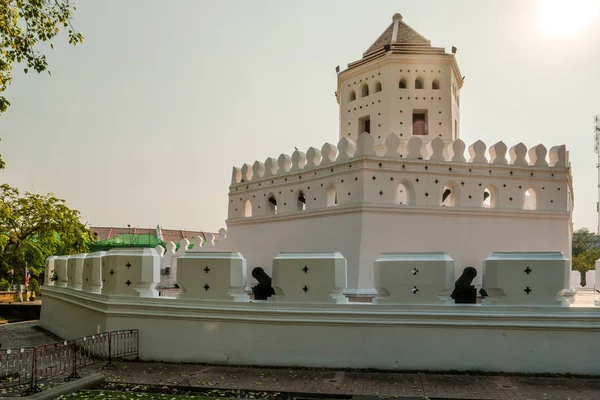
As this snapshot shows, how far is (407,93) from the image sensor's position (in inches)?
732

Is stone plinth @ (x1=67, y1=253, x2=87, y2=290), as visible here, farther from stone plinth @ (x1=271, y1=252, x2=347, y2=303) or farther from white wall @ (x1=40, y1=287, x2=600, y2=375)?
stone plinth @ (x1=271, y1=252, x2=347, y2=303)

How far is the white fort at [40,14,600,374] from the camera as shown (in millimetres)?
8125

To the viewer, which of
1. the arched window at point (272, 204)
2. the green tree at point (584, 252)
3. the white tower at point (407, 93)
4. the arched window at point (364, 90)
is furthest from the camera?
the green tree at point (584, 252)

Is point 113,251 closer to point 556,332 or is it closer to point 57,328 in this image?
point 57,328

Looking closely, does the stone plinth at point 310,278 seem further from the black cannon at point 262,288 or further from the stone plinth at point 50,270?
the stone plinth at point 50,270

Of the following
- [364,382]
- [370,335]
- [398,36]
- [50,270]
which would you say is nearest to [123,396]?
[364,382]

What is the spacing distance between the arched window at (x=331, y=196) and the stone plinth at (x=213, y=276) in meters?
6.59

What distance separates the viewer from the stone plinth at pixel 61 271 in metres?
14.0

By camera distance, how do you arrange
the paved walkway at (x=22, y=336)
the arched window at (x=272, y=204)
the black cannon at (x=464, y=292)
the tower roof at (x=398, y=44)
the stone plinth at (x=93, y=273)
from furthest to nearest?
the tower roof at (x=398, y=44)
the arched window at (x=272, y=204)
the paved walkway at (x=22, y=336)
the stone plinth at (x=93, y=273)
the black cannon at (x=464, y=292)

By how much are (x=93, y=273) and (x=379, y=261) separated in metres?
6.55

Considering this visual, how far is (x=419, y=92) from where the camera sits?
18.7 m

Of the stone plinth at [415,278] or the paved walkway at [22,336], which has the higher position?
the stone plinth at [415,278]

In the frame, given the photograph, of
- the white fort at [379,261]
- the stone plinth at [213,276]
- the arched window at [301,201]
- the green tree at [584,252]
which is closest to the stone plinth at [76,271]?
the white fort at [379,261]

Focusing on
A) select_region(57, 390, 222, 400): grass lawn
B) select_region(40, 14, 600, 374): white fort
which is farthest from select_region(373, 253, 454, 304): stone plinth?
select_region(57, 390, 222, 400): grass lawn
